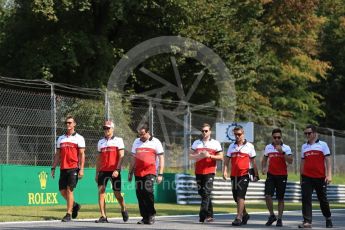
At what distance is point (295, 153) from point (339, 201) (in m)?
3.46

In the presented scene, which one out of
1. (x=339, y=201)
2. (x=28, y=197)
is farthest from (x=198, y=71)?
(x=28, y=197)

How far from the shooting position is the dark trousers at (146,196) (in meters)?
14.6

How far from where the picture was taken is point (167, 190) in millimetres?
24844

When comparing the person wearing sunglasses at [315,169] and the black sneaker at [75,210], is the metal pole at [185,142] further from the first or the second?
the person wearing sunglasses at [315,169]

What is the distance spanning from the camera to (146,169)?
14.7 m

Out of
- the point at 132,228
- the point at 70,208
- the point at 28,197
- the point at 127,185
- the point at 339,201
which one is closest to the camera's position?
the point at 132,228

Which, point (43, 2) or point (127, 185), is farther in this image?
point (43, 2)

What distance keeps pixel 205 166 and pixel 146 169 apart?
4.08ft

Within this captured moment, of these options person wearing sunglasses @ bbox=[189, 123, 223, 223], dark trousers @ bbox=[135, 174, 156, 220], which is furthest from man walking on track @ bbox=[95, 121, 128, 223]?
person wearing sunglasses @ bbox=[189, 123, 223, 223]

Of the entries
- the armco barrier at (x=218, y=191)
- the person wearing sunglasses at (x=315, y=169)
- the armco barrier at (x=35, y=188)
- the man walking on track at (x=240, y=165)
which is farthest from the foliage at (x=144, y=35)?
the person wearing sunglasses at (x=315, y=169)

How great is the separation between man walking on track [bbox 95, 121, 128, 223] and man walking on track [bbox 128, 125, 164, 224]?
0.37 metres

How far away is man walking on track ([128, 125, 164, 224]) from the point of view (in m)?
14.6

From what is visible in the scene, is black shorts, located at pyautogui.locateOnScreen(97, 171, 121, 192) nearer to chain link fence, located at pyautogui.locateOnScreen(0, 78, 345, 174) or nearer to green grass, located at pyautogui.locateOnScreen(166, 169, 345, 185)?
chain link fence, located at pyautogui.locateOnScreen(0, 78, 345, 174)

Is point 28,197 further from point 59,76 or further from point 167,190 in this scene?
point 59,76
